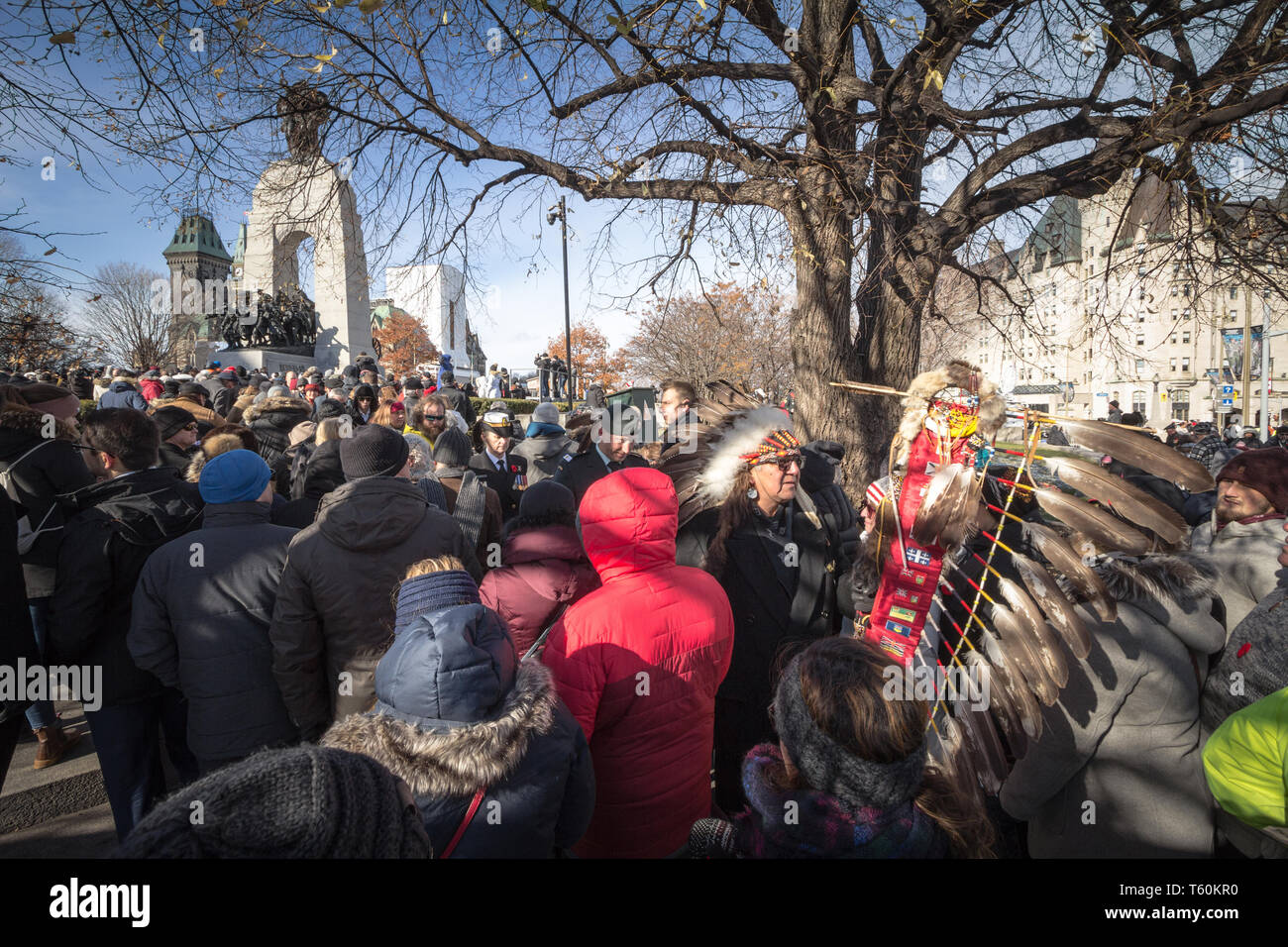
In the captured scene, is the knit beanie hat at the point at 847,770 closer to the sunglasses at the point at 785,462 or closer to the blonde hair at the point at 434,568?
the blonde hair at the point at 434,568

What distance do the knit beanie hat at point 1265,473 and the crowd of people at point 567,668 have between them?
18 millimetres

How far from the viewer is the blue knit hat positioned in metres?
2.78

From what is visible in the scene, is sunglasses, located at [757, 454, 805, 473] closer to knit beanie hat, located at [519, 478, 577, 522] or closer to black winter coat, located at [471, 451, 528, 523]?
knit beanie hat, located at [519, 478, 577, 522]

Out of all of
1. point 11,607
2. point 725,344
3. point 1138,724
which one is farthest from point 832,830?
point 725,344

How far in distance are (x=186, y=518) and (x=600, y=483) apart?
7.67 ft

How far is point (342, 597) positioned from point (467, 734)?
1434mm

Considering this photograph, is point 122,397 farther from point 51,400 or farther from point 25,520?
point 25,520

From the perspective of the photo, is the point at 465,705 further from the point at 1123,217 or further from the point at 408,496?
the point at 1123,217

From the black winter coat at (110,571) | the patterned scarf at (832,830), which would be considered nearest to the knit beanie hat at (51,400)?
the black winter coat at (110,571)

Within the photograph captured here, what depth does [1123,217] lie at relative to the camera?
20.3ft

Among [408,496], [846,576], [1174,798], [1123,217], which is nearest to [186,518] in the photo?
[408,496]

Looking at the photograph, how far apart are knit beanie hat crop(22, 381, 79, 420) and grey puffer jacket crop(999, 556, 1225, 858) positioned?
5365 mm

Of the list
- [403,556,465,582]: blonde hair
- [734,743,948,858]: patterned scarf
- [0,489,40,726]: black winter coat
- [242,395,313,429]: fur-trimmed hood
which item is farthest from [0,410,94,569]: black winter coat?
[734,743,948,858]: patterned scarf

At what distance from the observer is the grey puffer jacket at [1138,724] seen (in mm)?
2158
